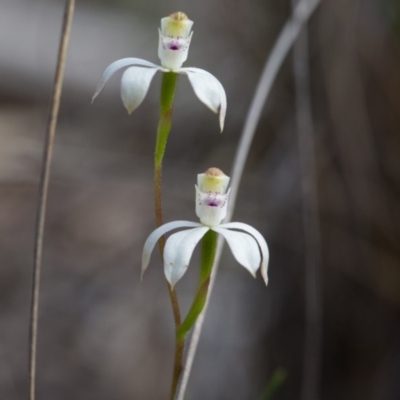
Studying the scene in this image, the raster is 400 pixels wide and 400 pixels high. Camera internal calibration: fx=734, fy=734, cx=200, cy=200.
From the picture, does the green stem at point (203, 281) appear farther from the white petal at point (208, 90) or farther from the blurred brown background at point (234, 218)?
the blurred brown background at point (234, 218)

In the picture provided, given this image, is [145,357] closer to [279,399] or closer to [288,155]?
[279,399]

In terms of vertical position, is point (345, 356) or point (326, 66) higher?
point (326, 66)

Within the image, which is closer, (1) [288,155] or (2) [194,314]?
(2) [194,314]

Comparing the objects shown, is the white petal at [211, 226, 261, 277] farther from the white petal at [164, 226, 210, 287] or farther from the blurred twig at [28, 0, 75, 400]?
the blurred twig at [28, 0, 75, 400]

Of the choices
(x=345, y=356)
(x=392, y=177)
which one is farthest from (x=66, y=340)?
(x=392, y=177)

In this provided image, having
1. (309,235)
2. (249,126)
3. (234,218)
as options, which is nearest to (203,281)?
(249,126)

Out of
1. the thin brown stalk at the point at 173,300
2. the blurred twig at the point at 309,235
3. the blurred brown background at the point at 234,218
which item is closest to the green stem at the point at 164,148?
the thin brown stalk at the point at 173,300
